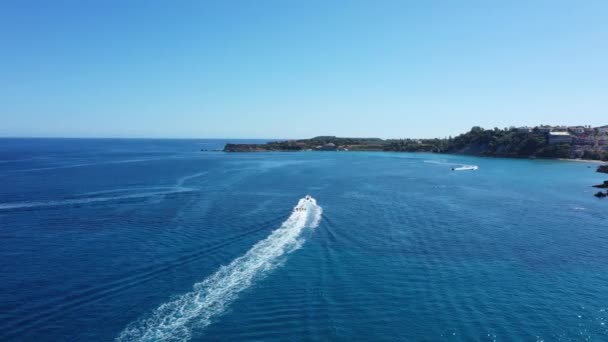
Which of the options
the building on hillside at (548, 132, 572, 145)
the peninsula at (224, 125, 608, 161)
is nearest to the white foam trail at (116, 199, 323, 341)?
the peninsula at (224, 125, 608, 161)

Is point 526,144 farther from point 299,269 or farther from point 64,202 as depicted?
point 64,202

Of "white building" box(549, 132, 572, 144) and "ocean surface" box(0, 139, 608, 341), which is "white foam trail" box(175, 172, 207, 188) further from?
"white building" box(549, 132, 572, 144)

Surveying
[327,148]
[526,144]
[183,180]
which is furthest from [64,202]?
[327,148]

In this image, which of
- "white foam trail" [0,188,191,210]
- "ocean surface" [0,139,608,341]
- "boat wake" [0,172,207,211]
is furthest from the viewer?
"boat wake" [0,172,207,211]

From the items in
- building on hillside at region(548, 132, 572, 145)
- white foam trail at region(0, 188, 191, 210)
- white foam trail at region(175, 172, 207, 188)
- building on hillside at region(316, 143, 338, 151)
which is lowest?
white foam trail at region(0, 188, 191, 210)

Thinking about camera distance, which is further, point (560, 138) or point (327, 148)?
point (327, 148)

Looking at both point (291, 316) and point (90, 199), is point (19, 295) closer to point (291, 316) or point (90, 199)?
point (291, 316)

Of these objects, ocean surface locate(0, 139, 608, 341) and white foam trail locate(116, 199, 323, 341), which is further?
ocean surface locate(0, 139, 608, 341)
